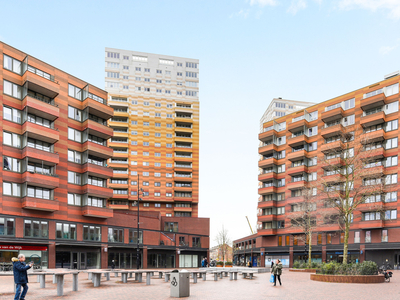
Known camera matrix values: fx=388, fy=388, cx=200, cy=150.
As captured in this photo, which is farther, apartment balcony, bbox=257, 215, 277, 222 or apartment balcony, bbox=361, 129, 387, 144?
apartment balcony, bbox=257, 215, 277, 222

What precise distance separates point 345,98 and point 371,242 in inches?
983

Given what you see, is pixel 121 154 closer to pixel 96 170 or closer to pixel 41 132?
pixel 96 170

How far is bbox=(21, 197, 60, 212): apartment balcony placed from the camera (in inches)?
1686

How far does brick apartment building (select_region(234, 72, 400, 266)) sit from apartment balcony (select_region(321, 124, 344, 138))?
0.62ft

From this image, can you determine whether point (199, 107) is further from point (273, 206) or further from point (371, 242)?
point (371, 242)

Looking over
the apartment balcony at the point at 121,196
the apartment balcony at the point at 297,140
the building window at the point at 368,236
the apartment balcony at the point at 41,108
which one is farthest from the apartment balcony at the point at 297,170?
the apartment balcony at the point at 41,108

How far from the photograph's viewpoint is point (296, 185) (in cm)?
7244

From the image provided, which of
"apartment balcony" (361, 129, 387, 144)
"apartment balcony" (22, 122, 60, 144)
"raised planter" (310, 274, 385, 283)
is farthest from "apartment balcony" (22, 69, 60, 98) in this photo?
"apartment balcony" (361, 129, 387, 144)

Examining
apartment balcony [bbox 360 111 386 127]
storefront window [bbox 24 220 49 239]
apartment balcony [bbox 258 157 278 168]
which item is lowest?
storefront window [bbox 24 220 49 239]

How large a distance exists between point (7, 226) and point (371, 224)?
49790mm

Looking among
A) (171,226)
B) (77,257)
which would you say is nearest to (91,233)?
(77,257)

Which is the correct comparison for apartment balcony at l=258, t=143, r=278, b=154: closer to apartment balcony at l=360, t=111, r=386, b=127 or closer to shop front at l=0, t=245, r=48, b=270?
apartment balcony at l=360, t=111, r=386, b=127

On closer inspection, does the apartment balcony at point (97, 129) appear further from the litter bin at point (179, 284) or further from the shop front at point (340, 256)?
the shop front at point (340, 256)

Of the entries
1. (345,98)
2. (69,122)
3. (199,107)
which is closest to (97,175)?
(69,122)
